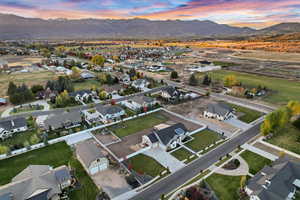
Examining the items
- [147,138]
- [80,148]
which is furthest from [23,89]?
[147,138]

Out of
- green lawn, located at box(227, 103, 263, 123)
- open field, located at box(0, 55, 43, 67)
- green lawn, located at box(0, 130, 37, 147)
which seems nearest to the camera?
green lawn, located at box(0, 130, 37, 147)

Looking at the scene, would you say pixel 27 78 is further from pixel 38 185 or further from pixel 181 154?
pixel 181 154

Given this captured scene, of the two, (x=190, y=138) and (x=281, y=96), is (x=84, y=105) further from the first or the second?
(x=281, y=96)

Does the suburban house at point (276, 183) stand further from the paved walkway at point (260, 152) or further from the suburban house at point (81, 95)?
the suburban house at point (81, 95)

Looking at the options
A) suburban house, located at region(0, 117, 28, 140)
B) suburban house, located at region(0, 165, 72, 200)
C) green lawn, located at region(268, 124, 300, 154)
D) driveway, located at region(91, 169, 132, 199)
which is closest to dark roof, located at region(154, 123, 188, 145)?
driveway, located at region(91, 169, 132, 199)

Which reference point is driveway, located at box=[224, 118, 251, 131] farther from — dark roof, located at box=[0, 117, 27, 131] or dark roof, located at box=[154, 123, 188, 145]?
dark roof, located at box=[0, 117, 27, 131]

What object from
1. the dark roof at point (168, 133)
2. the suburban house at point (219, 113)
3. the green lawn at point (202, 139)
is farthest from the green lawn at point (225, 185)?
the suburban house at point (219, 113)
